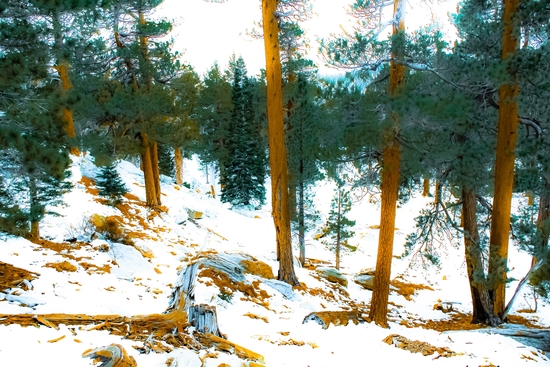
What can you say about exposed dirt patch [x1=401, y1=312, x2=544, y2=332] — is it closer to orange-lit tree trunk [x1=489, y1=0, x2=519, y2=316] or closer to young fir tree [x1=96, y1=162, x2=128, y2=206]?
orange-lit tree trunk [x1=489, y1=0, x2=519, y2=316]

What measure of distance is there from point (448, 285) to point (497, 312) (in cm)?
968

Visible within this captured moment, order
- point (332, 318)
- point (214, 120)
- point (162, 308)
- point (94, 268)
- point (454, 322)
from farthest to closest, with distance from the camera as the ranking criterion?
point (214, 120)
point (454, 322)
point (332, 318)
point (94, 268)
point (162, 308)

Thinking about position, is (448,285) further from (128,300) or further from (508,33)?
(128,300)

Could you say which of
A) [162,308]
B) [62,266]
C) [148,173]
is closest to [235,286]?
[162,308]

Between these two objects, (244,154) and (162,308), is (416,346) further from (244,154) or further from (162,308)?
(244,154)

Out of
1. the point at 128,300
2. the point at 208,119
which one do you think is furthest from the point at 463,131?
the point at 208,119

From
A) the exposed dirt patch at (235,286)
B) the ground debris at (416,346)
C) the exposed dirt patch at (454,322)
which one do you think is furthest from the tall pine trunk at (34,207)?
the exposed dirt patch at (454,322)

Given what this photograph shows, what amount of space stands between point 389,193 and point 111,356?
580cm

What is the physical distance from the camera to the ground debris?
510 centimetres

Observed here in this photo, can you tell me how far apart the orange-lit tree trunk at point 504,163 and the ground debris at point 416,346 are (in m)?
2.41

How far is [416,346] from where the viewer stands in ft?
17.8

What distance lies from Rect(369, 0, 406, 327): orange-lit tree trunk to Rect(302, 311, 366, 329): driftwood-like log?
0.67 m

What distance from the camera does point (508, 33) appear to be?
241 inches

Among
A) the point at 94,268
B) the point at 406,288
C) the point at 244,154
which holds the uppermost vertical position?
the point at 244,154
